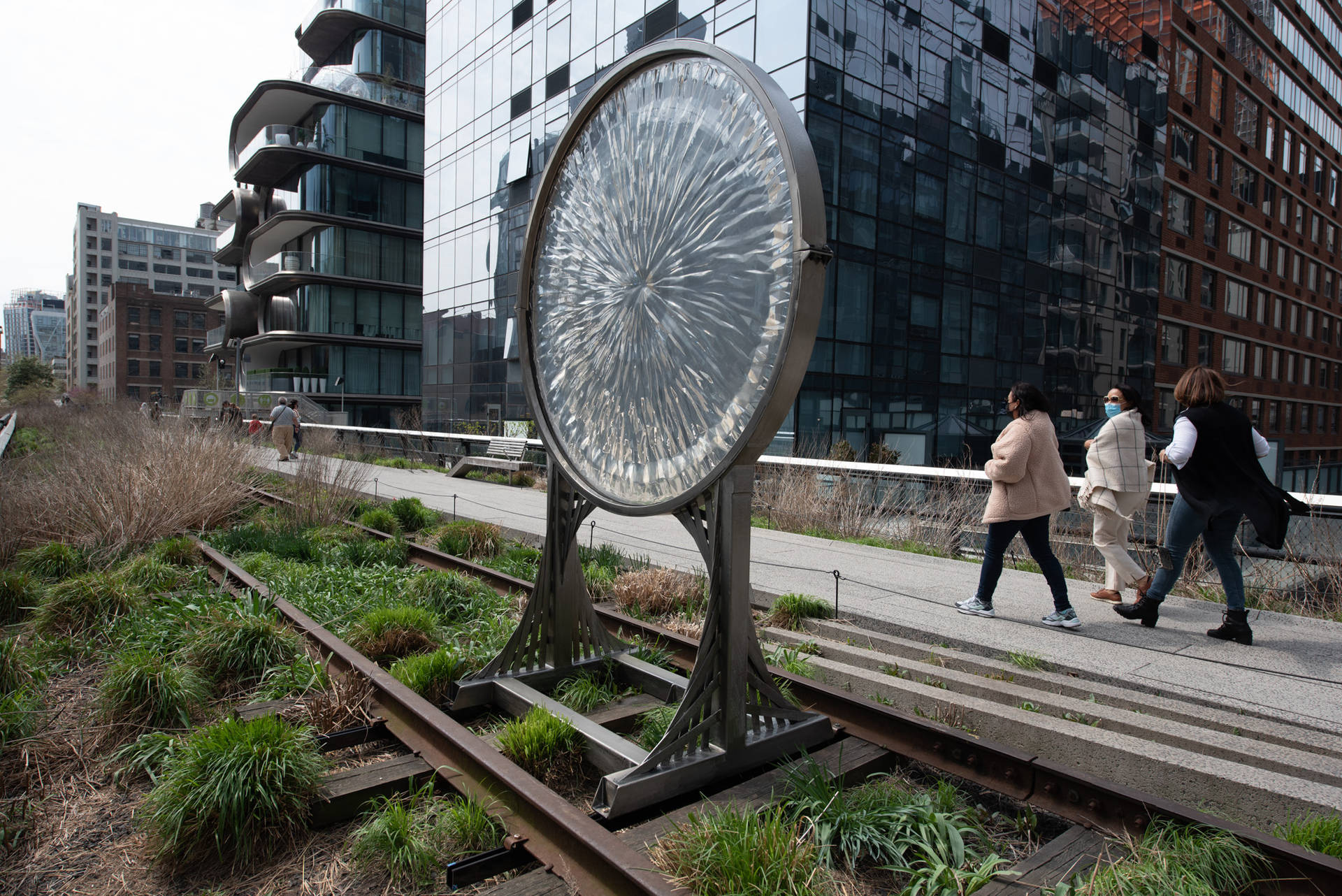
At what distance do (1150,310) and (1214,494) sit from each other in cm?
3271

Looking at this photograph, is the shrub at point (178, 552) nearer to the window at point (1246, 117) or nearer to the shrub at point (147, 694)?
the shrub at point (147, 694)

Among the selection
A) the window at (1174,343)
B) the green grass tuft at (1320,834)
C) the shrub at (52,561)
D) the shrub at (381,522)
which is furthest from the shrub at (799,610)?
the window at (1174,343)

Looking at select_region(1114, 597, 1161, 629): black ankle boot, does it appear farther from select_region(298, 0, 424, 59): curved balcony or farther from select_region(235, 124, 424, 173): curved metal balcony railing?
select_region(298, 0, 424, 59): curved balcony

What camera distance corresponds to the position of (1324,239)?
54938mm

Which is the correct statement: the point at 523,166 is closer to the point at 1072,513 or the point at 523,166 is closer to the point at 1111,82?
the point at 1111,82

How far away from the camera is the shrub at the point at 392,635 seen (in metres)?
5.38

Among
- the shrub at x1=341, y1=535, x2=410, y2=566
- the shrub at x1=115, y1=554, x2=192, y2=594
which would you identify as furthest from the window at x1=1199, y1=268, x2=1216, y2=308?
the shrub at x1=115, y1=554, x2=192, y2=594

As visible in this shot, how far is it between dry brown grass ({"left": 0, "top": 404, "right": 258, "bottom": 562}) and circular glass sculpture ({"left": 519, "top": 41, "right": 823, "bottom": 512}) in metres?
6.60

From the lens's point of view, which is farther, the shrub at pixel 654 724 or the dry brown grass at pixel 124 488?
the dry brown grass at pixel 124 488

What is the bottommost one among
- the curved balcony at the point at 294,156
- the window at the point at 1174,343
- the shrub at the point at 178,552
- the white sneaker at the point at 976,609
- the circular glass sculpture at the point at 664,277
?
the shrub at the point at 178,552

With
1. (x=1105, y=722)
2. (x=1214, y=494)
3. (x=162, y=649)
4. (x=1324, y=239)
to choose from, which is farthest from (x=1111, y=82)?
(x=1324, y=239)

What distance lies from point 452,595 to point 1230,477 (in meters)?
5.90

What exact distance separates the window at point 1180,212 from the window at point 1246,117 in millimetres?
8338

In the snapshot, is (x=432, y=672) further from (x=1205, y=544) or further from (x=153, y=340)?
(x=153, y=340)
